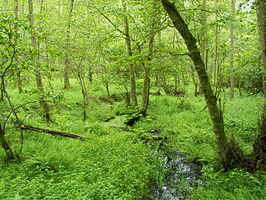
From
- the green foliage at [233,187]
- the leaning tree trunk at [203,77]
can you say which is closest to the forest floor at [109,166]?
the green foliage at [233,187]

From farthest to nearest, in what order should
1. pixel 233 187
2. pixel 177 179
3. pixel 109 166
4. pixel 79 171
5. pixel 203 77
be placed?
pixel 177 179 → pixel 109 166 → pixel 79 171 → pixel 203 77 → pixel 233 187

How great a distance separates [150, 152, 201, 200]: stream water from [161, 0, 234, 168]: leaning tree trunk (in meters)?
1.02

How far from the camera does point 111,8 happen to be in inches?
289

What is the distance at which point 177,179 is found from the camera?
504cm

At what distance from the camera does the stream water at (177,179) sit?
4.39m

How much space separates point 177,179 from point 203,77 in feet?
9.47

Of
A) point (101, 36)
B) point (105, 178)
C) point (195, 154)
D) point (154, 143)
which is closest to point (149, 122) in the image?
point (154, 143)

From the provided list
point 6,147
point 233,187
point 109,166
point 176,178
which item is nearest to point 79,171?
point 109,166

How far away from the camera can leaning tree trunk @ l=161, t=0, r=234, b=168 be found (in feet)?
13.3

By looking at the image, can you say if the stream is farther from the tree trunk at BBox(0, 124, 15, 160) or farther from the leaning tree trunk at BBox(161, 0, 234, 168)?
the tree trunk at BBox(0, 124, 15, 160)

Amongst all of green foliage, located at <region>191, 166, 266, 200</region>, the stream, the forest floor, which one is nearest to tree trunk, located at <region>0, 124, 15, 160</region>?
the forest floor

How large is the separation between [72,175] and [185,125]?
5.91 meters

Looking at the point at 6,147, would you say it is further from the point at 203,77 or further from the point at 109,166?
the point at 203,77

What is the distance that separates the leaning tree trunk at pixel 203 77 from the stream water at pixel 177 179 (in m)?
1.02
